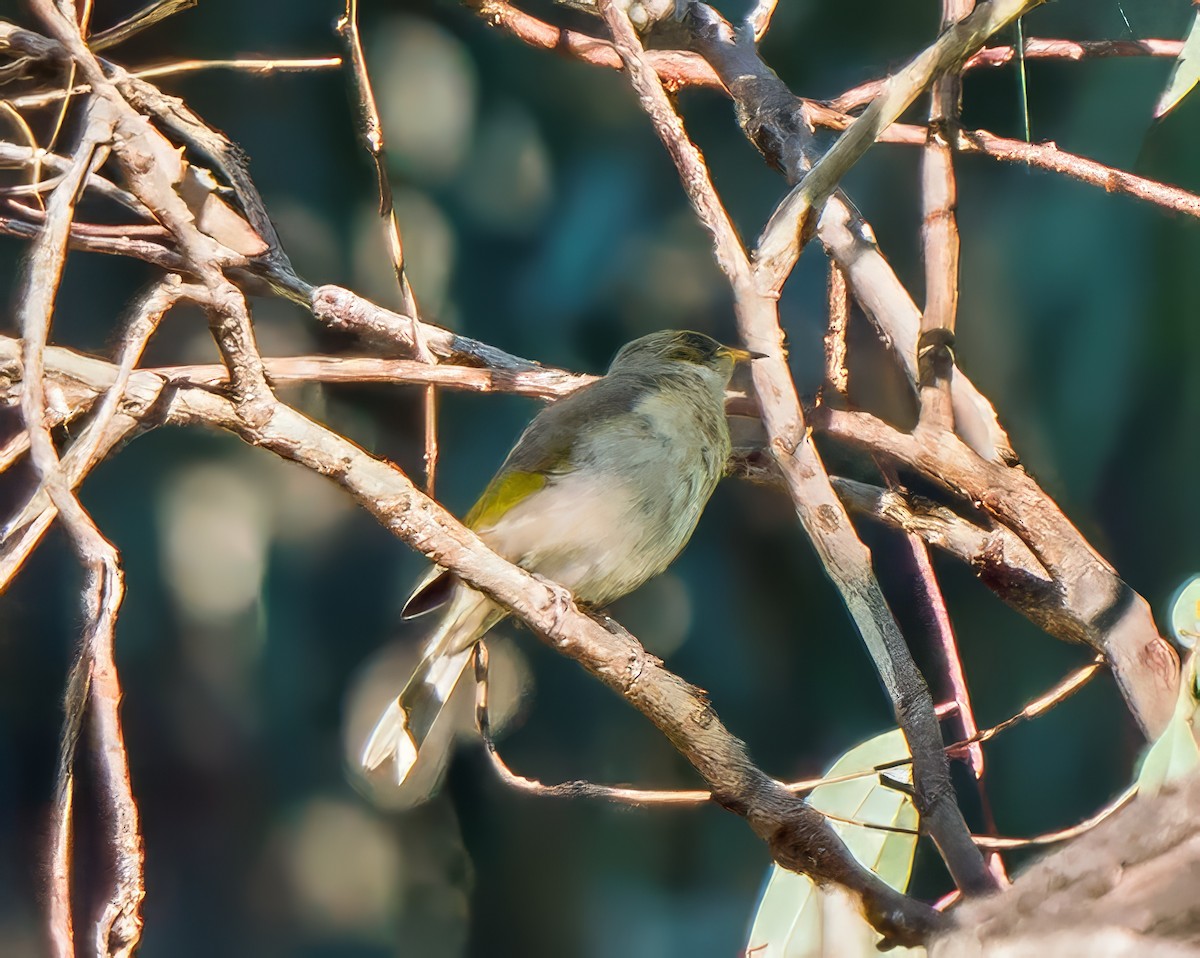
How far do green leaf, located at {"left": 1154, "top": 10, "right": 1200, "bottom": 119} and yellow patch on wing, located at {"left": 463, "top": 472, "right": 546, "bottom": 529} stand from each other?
3.63 feet

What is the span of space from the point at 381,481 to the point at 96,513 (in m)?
0.93

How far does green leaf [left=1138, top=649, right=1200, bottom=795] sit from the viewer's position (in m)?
1.08

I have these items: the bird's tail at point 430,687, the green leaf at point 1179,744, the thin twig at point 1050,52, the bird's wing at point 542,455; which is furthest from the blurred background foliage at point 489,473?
the green leaf at point 1179,744

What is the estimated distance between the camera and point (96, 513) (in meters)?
1.67

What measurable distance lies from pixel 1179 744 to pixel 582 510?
755mm

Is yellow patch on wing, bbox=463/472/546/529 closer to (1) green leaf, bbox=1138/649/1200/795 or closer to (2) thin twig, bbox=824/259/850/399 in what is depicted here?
(2) thin twig, bbox=824/259/850/399

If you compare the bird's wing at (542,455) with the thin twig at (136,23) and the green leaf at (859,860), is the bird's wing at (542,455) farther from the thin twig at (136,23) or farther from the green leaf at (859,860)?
the thin twig at (136,23)

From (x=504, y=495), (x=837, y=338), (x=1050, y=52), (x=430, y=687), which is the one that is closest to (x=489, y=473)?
(x=504, y=495)

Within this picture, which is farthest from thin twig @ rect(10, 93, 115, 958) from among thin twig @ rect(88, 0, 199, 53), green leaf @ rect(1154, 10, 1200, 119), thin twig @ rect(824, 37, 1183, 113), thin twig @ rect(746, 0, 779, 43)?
green leaf @ rect(1154, 10, 1200, 119)

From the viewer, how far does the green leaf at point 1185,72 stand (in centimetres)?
153

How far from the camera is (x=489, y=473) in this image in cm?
182

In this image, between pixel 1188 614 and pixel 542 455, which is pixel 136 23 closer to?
pixel 542 455

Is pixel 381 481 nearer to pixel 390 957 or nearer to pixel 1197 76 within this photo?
pixel 390 957

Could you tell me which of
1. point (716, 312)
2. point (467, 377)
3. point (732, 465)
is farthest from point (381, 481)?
point (716, 312)
